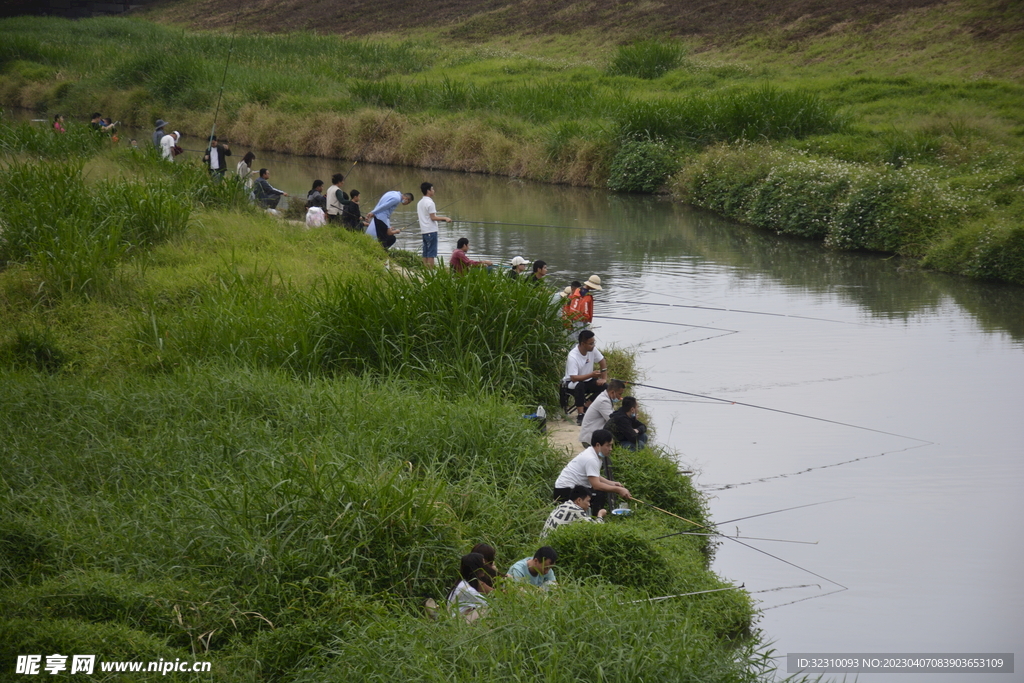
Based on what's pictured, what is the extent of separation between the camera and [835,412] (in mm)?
11312

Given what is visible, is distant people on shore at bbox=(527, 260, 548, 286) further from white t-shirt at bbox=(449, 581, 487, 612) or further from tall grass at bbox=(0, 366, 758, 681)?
white t-shirt at bbox=(449, 581, 487, 612)

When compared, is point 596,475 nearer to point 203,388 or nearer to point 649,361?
point 203,388

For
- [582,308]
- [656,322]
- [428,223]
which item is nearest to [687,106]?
[428,223]

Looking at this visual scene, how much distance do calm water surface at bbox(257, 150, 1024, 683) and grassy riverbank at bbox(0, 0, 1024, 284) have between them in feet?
4.29

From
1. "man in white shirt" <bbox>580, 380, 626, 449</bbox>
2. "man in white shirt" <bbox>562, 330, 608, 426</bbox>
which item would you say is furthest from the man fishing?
"man in white shirt" <bbox>562, 330, 608, 426</bbox>

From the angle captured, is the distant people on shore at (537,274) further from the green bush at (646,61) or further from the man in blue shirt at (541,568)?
the green bush at (646,61)

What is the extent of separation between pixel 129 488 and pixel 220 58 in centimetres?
3415

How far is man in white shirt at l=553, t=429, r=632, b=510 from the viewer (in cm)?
802

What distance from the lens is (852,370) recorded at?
1275 centimetres

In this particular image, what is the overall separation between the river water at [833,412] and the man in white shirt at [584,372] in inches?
38.5

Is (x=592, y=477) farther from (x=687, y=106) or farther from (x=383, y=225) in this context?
(x=687, y=106)

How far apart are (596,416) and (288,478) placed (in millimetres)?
3627

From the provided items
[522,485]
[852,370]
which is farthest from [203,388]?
[852,370]

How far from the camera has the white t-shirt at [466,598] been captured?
5.96m
